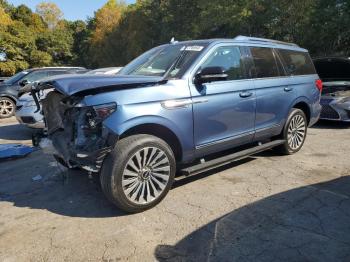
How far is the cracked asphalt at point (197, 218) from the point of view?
10.9 ft

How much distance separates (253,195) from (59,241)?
2312 millimetres

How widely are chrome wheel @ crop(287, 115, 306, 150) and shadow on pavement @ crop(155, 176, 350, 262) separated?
189 cm

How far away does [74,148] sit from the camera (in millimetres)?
4035

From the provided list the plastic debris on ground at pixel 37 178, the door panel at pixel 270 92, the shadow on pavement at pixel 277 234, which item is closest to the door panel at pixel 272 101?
the door panel at pixel 270 92

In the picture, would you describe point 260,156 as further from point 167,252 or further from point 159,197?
point 167,252

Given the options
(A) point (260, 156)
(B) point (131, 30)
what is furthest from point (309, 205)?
(B) point (131, 30)

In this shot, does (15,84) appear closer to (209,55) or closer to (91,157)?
(209,55)

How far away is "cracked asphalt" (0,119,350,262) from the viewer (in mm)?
3320

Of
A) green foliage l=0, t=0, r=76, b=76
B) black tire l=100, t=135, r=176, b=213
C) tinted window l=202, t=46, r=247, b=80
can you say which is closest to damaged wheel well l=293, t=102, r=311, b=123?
tinted window l=202, t=46, r=247, b=80

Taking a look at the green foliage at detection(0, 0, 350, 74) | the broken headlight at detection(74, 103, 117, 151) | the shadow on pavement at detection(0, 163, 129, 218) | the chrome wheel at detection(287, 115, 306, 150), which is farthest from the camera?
the green foliage at detection(0, 0, 350, 74)

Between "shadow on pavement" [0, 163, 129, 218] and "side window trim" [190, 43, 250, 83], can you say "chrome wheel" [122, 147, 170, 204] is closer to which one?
"shadow on pavement" [0, 163, 129, 218]

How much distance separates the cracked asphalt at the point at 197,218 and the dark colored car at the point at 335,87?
131 inches

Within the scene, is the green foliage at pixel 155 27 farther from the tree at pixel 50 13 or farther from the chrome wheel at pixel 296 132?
the chrome wheel at pixel 296 132

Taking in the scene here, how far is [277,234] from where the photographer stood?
357cm
